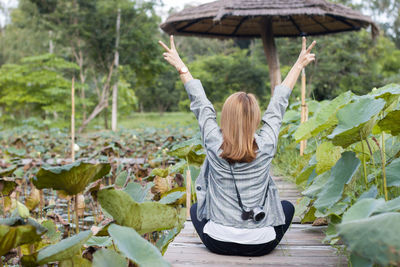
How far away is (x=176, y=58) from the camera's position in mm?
2031

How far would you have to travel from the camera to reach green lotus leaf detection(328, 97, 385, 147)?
1.42 m

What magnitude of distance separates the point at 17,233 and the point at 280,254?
3.54 ft

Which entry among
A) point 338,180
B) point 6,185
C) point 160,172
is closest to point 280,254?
point 338,180

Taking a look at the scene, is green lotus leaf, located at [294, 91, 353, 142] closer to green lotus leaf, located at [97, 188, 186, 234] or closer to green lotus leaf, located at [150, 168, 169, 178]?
green lotus leaf, located at [97, 188, 186, 234]

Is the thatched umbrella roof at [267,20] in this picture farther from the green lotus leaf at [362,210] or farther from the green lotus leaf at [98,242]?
the green lotus leaf at [362,210]

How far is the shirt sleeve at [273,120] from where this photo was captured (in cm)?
180

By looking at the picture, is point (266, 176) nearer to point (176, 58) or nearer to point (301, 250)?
point (301, 250)

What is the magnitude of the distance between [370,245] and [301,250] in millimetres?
874

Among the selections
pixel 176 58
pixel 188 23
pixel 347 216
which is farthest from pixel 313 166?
pixel 188 23

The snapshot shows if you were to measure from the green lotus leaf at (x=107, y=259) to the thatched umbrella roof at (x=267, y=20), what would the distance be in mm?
4887

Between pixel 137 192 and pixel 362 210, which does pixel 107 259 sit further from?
pixel 362 210

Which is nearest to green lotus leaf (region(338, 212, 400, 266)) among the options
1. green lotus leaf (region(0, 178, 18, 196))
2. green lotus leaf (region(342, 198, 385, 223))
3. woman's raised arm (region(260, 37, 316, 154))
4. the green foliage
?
green lotus leaf (region(342, 198, 385, 223))

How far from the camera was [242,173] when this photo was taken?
5.90 ft

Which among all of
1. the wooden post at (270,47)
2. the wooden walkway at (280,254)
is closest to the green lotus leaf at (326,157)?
the wooden walkway at (280,254)
